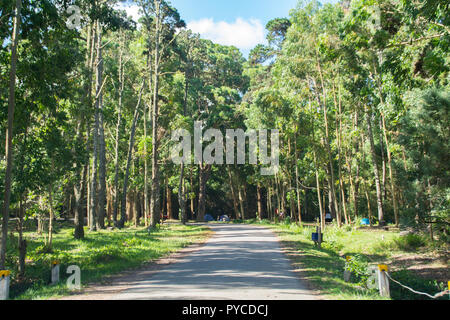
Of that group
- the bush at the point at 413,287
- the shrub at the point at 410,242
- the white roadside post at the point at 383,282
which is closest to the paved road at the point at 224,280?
the white roadside post at the point at 383,282

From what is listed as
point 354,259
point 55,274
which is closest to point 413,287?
point 354,259

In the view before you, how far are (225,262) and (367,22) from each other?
28.4ft

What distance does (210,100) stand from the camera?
41.1 meters

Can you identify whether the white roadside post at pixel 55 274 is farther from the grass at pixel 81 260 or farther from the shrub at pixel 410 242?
the shrub at pixel 410 242

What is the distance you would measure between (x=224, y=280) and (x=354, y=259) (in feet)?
12.3

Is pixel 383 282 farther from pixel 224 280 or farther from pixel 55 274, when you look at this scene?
pixel 55 274

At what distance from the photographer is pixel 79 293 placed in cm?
805

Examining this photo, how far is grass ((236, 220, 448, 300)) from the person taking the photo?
27.9ft

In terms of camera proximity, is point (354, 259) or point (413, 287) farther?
point (413, 287)

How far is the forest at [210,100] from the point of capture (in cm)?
1131

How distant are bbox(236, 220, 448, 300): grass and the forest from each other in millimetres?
1981

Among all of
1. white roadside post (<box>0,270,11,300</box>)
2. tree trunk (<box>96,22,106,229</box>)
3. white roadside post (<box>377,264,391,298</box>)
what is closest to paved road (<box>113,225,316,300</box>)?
white roadside post (<box>377,264,391,298</box>)

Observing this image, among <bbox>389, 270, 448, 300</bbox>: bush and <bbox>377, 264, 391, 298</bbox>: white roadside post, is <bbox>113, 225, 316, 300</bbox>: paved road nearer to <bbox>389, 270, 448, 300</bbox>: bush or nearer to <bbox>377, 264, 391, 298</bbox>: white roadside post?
<bbox>377, 264, 391, 298</bbox>: white roadside post

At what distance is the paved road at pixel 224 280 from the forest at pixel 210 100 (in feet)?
12.8
